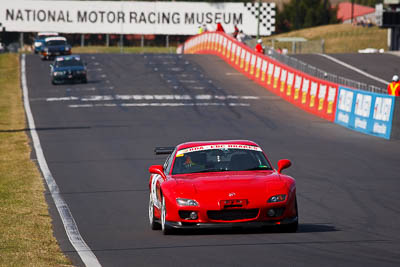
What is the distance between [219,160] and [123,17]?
79.3m

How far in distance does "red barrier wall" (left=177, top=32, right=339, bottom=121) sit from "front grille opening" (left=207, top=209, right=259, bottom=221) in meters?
22.0

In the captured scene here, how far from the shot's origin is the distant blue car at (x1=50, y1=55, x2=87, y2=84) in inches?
1887

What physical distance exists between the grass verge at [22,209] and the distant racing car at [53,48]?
27752 mm

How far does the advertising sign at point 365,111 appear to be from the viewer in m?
27.8

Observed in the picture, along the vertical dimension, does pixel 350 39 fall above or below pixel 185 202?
below

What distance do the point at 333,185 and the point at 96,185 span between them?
4.49m

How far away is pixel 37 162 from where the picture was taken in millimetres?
23109

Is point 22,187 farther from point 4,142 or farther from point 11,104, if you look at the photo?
point 11,104

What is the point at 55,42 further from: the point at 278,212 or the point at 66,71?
the point at 278,212

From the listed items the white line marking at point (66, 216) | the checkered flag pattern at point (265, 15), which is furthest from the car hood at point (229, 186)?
the checkered flag pattern at point (265, 15)

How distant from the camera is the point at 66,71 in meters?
48.0

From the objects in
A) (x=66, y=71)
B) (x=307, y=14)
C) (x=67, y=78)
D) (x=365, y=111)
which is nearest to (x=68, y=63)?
(x=66, y=71)

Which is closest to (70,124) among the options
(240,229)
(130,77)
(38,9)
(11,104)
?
(11,104)

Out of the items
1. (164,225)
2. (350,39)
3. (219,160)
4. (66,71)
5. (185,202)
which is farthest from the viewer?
(350,39)
